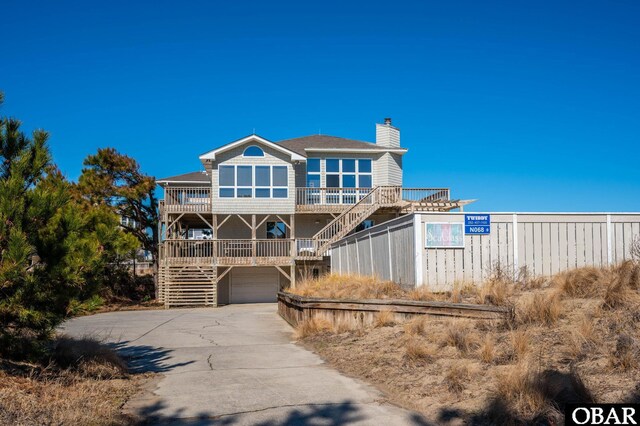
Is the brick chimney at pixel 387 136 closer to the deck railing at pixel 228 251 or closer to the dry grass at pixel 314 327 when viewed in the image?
the deck railing at pixel 228 251

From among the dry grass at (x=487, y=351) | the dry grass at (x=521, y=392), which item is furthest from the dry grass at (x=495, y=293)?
the dry grass at (x=521, y=392)

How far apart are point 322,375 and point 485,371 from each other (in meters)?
2.69

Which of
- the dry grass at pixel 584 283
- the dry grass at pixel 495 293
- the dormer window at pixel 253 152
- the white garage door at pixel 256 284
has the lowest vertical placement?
the white garage door at pixel 256 284

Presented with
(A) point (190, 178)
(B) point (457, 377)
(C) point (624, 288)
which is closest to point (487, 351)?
(B) point (457, 377)

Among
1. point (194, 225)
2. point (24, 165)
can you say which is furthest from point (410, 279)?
point (194, 225)

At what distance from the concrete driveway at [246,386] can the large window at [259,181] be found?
17312 millimetres

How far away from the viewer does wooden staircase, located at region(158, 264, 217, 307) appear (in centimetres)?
3077

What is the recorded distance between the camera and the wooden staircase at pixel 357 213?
29.1 m

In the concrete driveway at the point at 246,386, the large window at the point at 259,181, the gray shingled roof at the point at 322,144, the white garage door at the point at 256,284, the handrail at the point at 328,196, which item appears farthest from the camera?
the white garage door at the point at 256,284

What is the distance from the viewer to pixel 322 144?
1357 inches

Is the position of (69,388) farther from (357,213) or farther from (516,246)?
(357,213)

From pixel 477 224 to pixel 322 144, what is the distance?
71.1 feet

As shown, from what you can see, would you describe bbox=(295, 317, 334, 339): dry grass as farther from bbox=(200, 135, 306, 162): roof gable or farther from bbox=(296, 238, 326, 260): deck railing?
bbox=(200, 135, 306, 162): roof gable

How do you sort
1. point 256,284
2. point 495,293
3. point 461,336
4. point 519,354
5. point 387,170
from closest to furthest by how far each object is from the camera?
point 519,354 → point 461,336 → point 495,293 → point 387,170 → point 256,284
